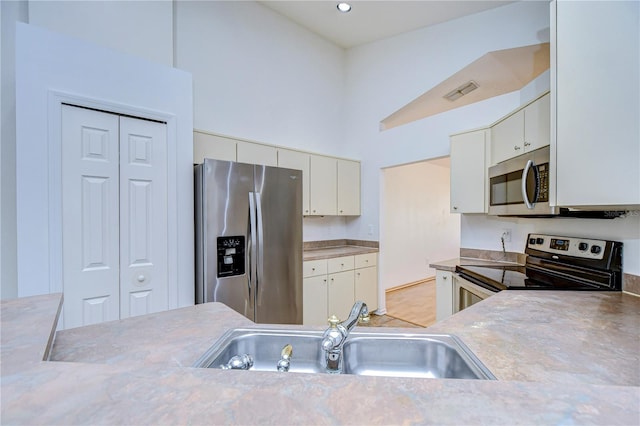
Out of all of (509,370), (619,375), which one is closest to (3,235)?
(509,370)

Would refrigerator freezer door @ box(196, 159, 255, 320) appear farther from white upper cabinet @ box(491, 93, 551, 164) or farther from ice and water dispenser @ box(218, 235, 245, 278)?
white upper cabinet @ box(491, 93, 551, 164)

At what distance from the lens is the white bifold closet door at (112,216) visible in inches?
74.9

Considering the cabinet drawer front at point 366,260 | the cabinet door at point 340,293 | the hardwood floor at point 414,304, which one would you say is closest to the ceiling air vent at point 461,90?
the cabinet drawer front at point 366,260

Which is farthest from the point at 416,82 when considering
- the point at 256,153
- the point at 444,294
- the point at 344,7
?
the point at 444,294

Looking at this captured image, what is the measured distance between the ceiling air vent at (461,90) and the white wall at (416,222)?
118 cm

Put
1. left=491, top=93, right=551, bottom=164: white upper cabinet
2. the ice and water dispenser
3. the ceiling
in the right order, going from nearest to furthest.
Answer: left=491, top=93, right=551, bottom=164: white upper cabinet
the ice and water dispenser
the ceiling

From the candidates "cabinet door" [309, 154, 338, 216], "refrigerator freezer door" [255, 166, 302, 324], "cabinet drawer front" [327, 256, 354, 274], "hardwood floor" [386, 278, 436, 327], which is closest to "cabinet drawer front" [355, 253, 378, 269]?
"cabinet drawer front" [327, 256, 354, 274]

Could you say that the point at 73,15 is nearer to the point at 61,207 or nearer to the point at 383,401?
the point at 61,207

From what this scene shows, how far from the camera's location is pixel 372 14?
3457 mm

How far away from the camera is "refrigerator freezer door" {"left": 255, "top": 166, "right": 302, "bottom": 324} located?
101 inches

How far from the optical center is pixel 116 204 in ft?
6.76

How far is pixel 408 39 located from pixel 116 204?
145 inches

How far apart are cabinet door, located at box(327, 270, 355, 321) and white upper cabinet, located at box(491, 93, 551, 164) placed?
1983 millimetres

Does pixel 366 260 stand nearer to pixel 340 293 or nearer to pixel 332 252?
pixel 332 252
